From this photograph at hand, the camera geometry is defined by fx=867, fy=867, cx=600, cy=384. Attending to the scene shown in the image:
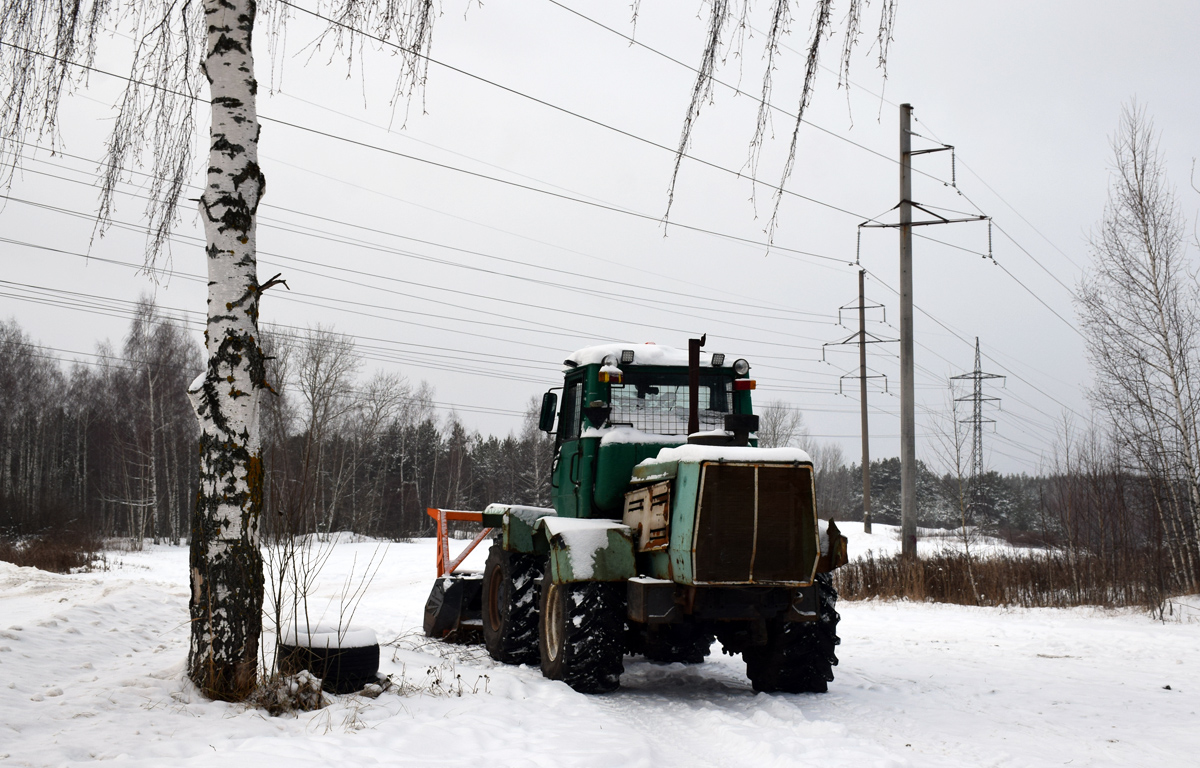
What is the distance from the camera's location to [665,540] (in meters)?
6.32

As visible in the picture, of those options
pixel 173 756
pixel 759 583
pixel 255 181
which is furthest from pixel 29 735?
pixel 759 583

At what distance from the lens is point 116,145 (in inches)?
231

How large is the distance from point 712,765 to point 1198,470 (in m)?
14.2

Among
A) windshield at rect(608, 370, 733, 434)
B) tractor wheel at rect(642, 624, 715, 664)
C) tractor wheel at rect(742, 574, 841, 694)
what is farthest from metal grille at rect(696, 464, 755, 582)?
windshield at rect(608, 370, 733, 434)

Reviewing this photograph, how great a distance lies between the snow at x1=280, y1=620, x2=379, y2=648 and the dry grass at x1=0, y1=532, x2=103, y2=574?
52.7ft

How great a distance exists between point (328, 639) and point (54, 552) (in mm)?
19019

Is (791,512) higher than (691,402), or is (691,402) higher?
(691,402)

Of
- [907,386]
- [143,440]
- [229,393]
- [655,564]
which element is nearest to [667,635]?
[655,564]

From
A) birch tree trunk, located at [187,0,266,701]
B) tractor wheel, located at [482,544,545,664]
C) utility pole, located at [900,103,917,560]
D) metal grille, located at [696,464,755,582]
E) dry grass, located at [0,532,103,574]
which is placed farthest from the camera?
dry grass, located at [0,532,103,574]

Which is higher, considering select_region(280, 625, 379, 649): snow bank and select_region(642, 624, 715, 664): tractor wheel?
select_region(280, 625, 379, 649): snow bank

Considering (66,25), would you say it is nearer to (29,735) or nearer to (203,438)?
Answer: (203,438)

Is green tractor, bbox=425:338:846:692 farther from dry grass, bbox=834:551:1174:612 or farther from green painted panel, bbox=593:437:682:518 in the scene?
dry grass, bbox=834:551:1174:612

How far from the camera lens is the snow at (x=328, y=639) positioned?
545 cm

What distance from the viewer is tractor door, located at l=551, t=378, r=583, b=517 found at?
7.62 metres
